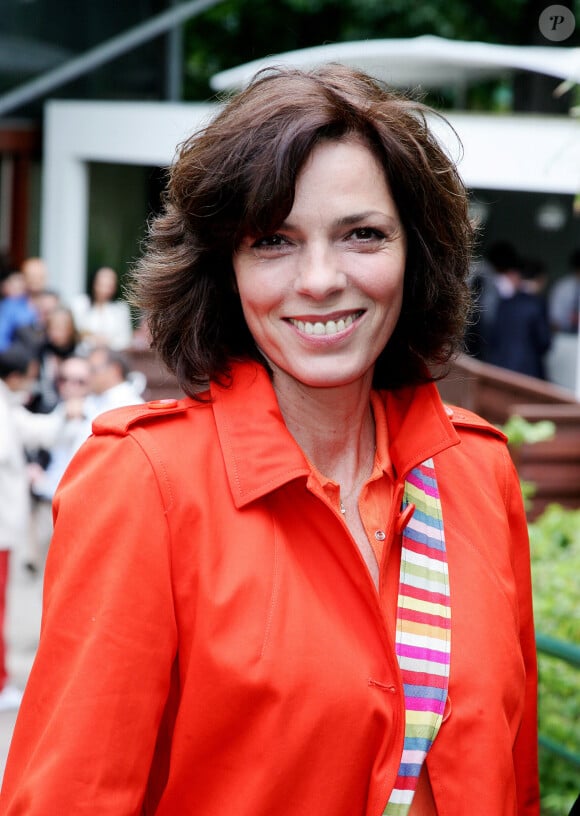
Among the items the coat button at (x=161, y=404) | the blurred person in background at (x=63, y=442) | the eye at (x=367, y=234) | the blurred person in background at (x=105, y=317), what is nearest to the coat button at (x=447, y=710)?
the coat button at (x=161, y=404)

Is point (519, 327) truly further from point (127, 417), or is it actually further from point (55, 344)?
point (127, 417)

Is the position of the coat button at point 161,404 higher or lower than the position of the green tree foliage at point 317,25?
lower

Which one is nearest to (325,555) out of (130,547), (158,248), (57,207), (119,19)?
(130,547)

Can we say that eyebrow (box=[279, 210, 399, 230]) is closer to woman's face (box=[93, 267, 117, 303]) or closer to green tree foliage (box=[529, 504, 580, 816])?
green tree foliage (box=[529, 504, 580, 816])

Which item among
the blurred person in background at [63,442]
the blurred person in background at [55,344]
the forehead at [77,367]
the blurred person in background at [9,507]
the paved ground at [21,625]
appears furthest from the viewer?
the blurred person in background at [55,344]

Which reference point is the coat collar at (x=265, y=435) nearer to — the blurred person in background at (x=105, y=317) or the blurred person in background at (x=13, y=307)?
the blurred person in background at (x=13, y=307)

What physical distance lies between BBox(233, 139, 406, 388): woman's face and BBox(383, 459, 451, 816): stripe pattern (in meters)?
0.32

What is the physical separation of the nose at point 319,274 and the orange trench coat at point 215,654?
22 centimetres

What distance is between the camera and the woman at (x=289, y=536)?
1.90 meters

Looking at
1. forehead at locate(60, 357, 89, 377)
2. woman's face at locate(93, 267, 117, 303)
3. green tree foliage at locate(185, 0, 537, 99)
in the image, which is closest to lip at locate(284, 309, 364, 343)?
forehead at locate(60, 357, 89, 377)

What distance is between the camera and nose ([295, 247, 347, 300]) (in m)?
2.05

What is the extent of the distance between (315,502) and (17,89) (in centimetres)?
1733

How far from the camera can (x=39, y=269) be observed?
12953 millimetres

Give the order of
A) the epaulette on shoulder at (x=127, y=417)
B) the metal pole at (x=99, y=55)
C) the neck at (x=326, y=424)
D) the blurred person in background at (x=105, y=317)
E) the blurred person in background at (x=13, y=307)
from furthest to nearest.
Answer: the metal pole at (x=99, y=55), the blurred person in background at (x=105, y=317), the blurred person in background at (x=13, y=307), the neck at (x=326, y=424), the epaulette on shoulder at (x=127, y=417)
